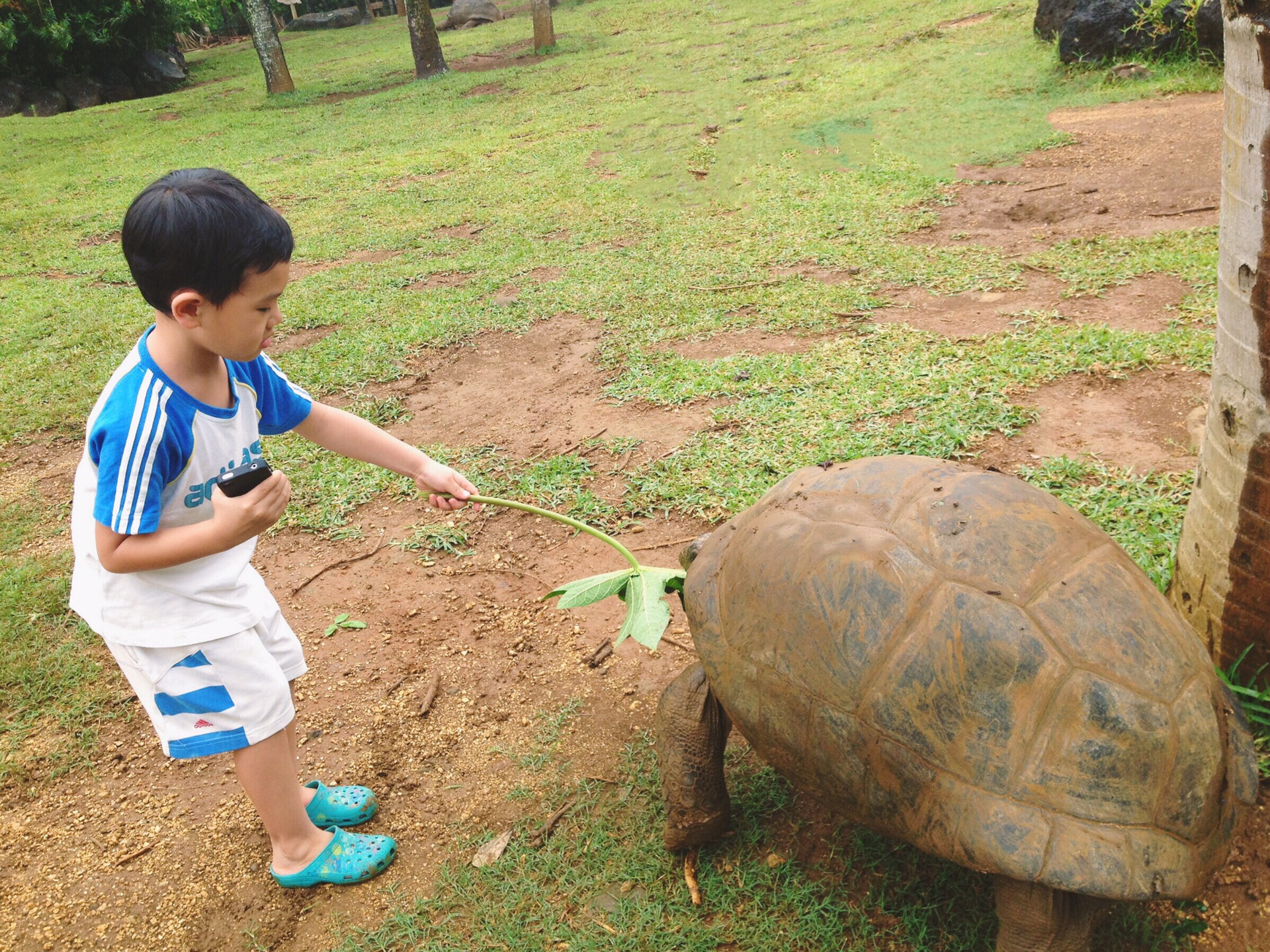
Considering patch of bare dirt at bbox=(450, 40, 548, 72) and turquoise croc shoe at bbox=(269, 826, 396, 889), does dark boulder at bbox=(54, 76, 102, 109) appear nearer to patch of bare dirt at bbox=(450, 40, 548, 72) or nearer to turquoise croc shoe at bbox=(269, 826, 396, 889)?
patch of bare dirt at bbox=(450, 40, 548, 72)

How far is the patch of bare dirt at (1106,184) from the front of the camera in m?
5.69

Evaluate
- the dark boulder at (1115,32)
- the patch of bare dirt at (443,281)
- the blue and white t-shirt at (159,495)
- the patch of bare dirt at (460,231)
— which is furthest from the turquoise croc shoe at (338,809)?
the dark boulder at (1115,32)

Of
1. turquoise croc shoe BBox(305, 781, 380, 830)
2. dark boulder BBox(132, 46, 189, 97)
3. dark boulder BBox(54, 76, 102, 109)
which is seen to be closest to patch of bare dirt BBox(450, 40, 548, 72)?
dark boulder BBox(132, 46, 189, 97)

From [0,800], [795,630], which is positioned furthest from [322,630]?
[795,630]

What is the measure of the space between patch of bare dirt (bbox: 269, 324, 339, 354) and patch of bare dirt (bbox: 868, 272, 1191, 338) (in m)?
3.42

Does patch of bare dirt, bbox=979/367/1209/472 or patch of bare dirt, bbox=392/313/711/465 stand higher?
patch of bare dirt, bbox=392/313/711/465

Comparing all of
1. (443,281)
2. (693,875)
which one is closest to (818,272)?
(443,281)

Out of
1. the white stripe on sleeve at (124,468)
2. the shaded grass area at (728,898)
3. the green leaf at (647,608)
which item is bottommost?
the shaded grass area at (728,898)

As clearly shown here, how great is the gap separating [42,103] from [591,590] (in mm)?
20791

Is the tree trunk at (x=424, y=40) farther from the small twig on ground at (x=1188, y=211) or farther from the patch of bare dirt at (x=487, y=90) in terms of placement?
the small twig on ground at (x=1188, y=211)

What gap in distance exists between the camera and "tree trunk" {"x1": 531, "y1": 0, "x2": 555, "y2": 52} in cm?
1648

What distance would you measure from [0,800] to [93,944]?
0.73 metres

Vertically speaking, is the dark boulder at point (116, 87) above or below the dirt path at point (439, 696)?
above

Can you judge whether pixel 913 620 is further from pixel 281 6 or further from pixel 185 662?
pixel 281 6
